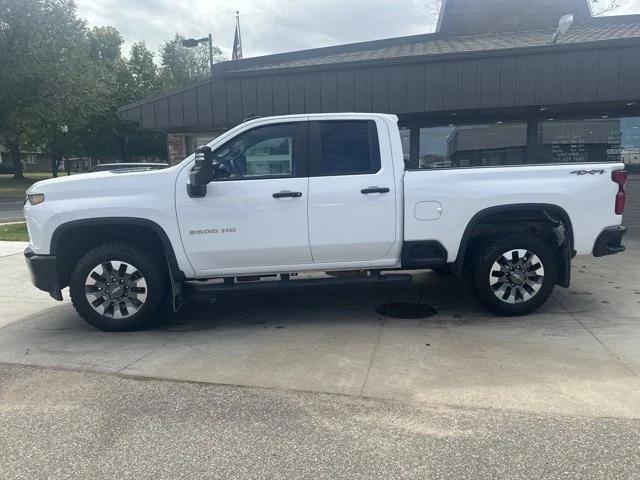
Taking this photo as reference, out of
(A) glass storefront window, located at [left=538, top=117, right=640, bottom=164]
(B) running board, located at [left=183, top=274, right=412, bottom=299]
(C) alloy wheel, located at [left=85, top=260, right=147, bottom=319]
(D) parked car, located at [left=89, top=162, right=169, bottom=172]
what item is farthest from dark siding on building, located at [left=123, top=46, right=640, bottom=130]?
(C) alloy wheel, located at [left=85, top=260, right=147, bottom=319]

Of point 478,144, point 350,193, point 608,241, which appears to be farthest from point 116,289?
point 478,144

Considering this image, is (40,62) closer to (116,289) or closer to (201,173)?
(116,289)

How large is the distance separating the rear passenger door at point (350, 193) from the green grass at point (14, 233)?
8858 millimetres

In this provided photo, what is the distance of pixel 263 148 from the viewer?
17.2ft

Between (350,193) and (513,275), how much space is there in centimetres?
190

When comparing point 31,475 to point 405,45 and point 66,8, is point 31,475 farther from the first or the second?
point 66,8

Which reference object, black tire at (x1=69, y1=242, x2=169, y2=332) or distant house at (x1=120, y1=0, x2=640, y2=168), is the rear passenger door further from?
distant house at (x1=120, y1=0, x2=640, y2=168)

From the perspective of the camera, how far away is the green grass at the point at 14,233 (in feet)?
39.1

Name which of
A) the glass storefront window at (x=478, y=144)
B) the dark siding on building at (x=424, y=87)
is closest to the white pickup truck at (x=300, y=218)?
the dark siding on building at (x=424, y=87)

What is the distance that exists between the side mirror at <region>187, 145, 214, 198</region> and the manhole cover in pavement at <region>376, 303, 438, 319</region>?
2.36 m

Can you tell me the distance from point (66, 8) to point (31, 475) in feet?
101

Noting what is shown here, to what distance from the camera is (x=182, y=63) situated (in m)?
50.3

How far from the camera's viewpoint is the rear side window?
521 centimetres

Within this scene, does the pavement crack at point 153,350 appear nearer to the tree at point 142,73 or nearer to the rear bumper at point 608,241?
the rear bumper at point 608,241
